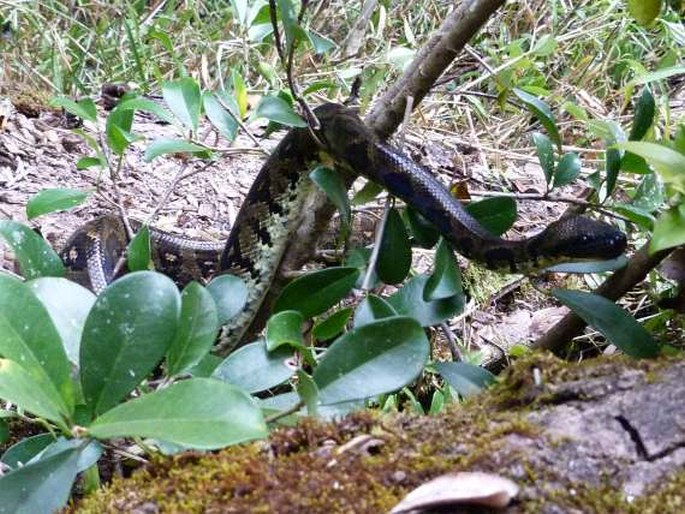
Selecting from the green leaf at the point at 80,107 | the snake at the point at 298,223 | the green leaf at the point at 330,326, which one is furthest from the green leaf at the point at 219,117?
the green leaf at the point at 330,326

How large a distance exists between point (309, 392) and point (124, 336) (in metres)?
0.25

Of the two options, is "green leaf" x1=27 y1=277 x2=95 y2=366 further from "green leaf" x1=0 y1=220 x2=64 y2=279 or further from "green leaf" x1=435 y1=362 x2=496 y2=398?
"green leaf" x1=435 y1=362 x2=496 y2=398

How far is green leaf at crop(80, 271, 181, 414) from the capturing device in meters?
1.12

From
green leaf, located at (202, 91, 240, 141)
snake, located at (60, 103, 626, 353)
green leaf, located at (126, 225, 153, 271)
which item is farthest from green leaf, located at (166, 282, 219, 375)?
green leaf, located at (202, 91, 240, 141)

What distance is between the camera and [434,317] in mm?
1652

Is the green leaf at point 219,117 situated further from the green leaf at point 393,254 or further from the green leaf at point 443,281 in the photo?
the green leaf at point 443,281

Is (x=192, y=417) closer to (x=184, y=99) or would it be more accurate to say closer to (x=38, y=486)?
(x=38, y=486)

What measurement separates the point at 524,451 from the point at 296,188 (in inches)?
65.3

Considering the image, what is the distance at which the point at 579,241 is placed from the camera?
190 centimetres

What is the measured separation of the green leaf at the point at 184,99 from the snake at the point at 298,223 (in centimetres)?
28

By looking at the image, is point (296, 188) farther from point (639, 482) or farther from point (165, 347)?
point (639, 482)

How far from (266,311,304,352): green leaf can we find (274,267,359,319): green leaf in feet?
0.72

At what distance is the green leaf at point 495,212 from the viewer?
6.09 ft

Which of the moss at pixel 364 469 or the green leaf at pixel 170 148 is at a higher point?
the green leaf at pixel 170 148
